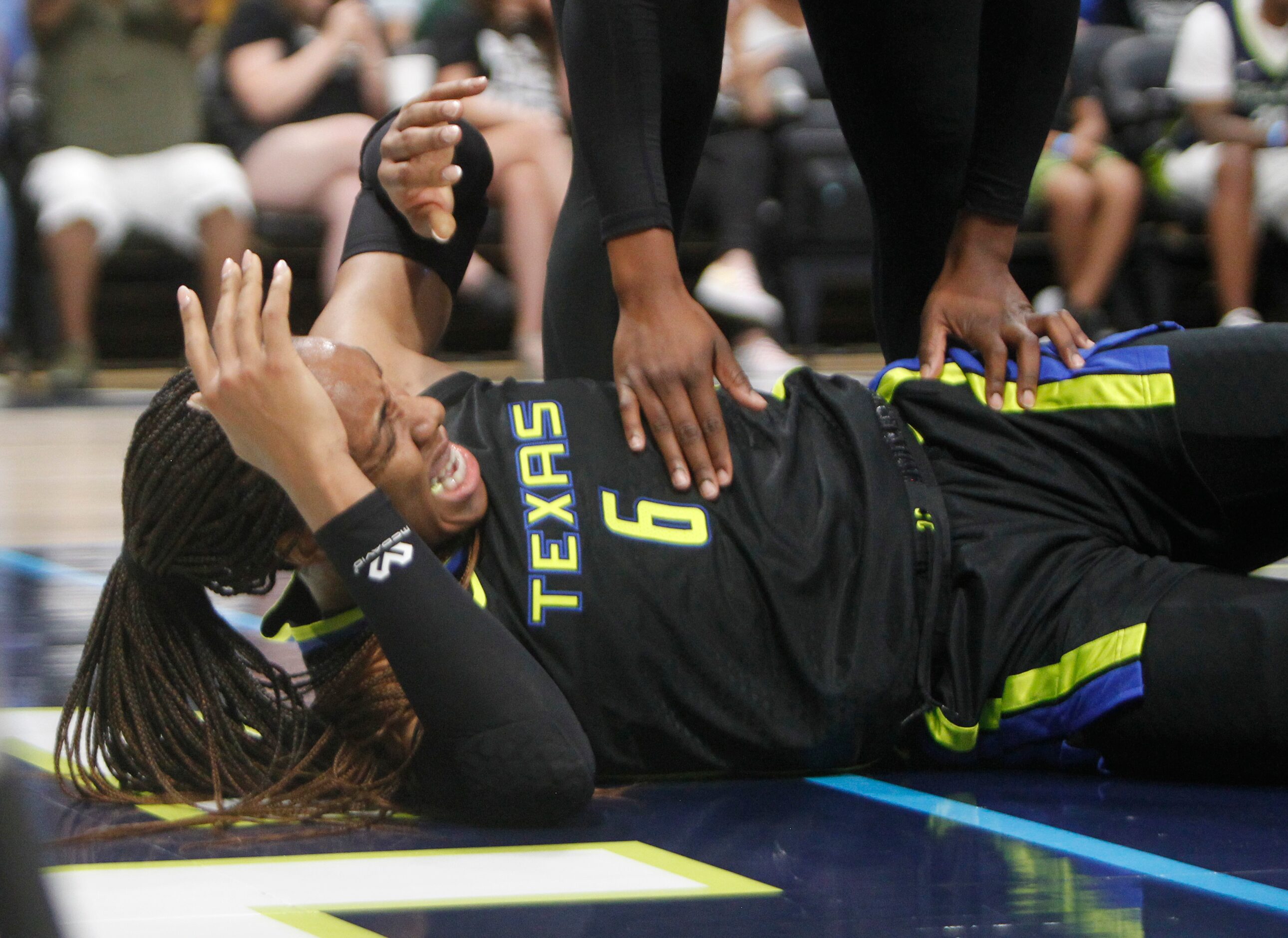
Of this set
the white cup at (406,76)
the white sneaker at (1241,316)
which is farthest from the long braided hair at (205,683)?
the white sneaker at (1241,316)

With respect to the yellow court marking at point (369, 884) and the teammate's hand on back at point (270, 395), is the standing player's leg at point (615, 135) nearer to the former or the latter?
the teammate's hand on back at point (270, 395)

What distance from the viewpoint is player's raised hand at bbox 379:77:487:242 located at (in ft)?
5.35

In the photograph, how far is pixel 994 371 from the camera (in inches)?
63.1

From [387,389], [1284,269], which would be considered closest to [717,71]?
[387,389]

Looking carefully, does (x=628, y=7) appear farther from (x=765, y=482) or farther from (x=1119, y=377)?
(x=1119, y=377)

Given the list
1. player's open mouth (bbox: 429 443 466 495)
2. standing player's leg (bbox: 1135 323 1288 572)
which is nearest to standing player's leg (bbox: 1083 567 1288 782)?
standing player's leg (bbox: 1135 323 1288 572)

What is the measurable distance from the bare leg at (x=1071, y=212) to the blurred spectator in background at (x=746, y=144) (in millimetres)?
961

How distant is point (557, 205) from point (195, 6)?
136 centimetres

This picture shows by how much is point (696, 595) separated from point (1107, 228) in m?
4.64

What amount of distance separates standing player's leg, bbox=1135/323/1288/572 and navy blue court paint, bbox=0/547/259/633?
128 centimetres

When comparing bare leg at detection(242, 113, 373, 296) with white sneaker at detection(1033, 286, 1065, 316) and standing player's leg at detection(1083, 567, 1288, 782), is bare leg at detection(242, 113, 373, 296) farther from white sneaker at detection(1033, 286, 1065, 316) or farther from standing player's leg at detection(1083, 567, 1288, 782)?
standing player's leg at detection(1083, 567, 1288, 782)

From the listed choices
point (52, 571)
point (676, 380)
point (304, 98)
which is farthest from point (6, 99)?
point (676, 380)

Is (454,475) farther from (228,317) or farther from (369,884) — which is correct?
(369,884)

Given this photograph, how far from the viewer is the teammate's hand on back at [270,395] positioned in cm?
120
